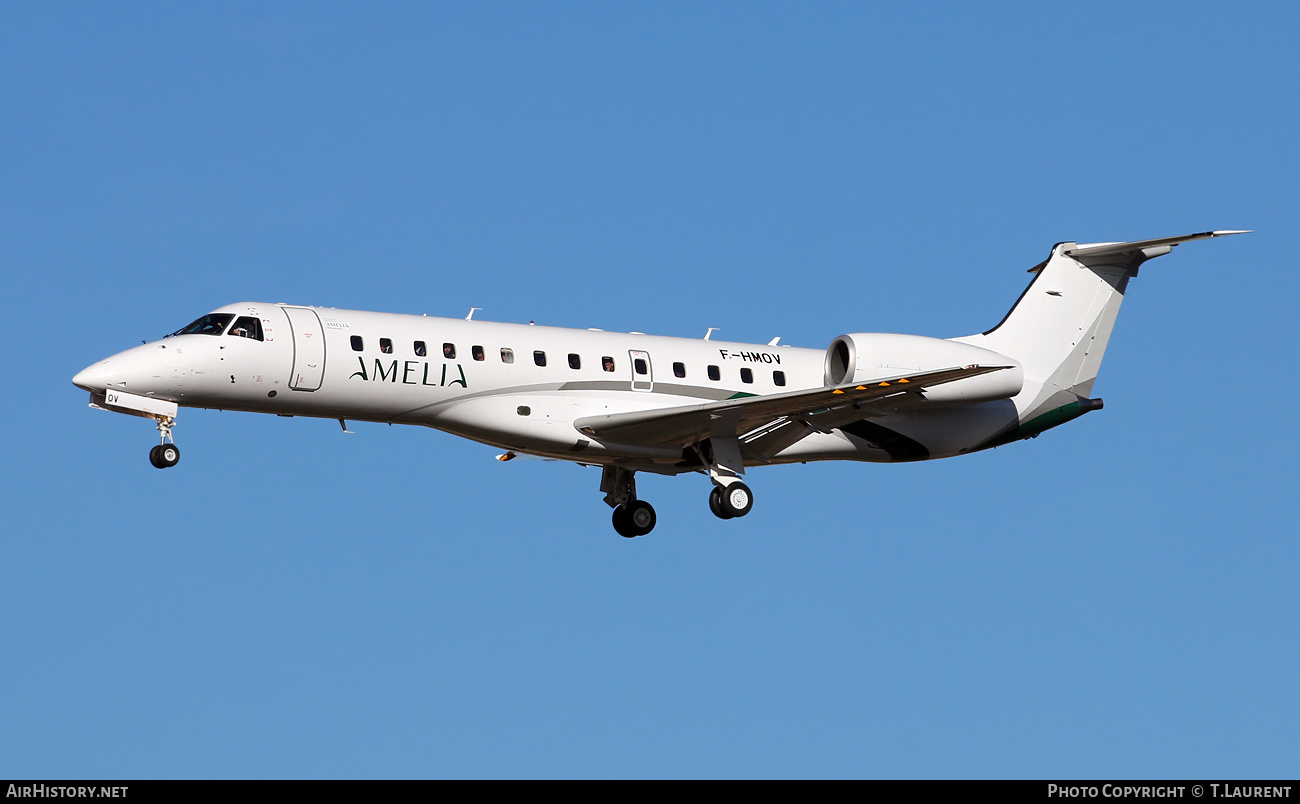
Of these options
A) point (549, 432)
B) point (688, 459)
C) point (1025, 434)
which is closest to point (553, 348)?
point (549, 432)

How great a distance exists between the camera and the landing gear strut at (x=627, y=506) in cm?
3067

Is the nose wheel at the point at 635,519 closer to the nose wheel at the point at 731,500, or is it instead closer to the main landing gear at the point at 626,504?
the main landing gear at the point at 626,504

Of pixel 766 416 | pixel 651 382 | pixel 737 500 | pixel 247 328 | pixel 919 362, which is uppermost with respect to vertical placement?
pixel 247 328

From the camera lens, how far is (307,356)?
2598 cm

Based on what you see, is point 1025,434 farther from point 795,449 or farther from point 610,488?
point 610,488

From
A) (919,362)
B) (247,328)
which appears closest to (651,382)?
(919,362)

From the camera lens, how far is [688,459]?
94.9 ft

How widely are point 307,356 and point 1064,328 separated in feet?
49.9

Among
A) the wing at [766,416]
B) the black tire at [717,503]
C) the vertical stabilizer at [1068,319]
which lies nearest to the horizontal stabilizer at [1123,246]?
the vertical stabilizer at [1068,319]

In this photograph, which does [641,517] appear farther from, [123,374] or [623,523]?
[123,374]

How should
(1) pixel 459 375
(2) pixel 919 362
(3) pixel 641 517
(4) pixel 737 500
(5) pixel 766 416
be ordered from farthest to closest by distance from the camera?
1. (3) pixel 641 517
2. (2) pixel 919 362
3. (4) pixel 737 500
4. (5) pixel 766 416
5. (1) pixel 459 375

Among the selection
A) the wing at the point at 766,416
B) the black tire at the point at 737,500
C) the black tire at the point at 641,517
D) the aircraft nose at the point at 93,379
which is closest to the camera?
the aircraft nose at the point at 93,379

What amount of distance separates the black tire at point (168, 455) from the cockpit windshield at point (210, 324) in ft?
6.45

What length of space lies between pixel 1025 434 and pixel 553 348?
10.1 metres
